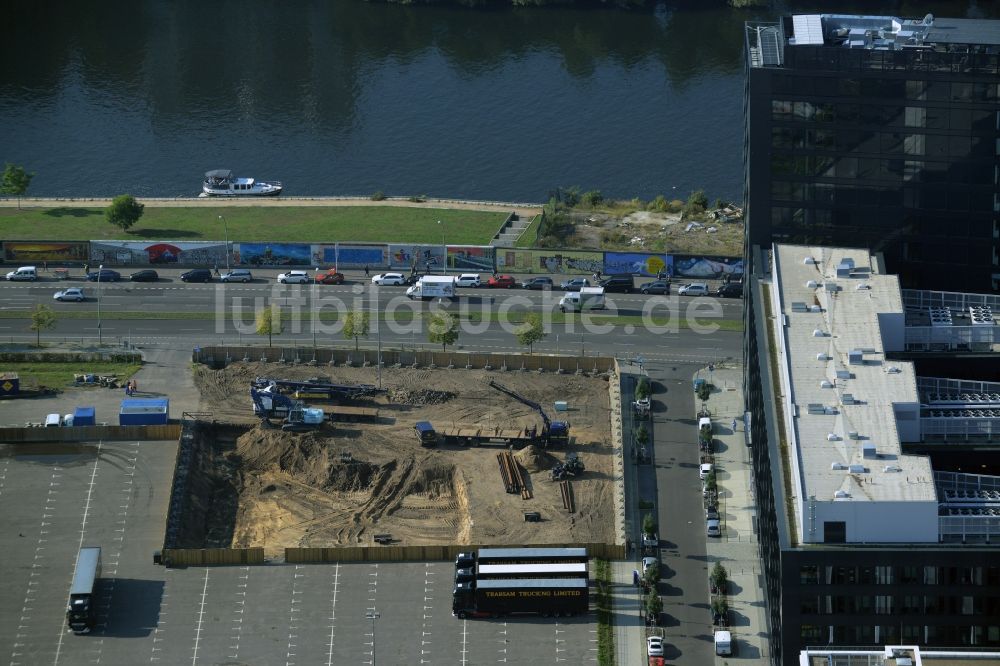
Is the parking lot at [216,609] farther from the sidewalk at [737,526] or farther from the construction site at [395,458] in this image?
the sidewalk at [737,526]

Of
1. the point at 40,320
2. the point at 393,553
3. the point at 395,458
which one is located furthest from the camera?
the point at 40,320

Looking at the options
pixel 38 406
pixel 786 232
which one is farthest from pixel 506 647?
pixel 38 406

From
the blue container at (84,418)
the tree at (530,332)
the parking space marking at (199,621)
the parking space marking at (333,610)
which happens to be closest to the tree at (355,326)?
the tree at (530,332)

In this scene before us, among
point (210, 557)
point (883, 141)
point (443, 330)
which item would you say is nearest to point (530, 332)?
point (443, 330)

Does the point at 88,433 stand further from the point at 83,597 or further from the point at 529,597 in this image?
the point at 529,597

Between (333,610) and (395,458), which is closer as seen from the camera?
(333,610)

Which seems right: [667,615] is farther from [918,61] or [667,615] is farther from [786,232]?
[918,61]
